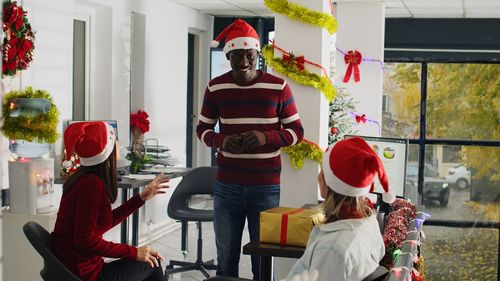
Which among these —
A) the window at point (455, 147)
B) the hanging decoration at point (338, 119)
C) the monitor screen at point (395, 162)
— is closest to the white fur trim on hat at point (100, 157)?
the monitor screen at point (395, 162)

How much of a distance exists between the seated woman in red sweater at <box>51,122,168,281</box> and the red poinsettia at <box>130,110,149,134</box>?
12.2 ft

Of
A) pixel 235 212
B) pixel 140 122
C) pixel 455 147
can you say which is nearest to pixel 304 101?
pixel 235 212

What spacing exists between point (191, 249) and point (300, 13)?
10.6ft

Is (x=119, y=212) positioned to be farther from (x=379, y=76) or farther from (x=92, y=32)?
(x=379, y=76)

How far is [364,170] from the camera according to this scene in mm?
2592

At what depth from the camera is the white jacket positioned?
8.04ft

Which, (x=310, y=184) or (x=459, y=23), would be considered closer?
(x=310, y=184)

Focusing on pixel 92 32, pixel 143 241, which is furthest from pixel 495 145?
pixel 92 32

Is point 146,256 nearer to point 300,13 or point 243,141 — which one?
point 243,141

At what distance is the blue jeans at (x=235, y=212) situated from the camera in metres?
3.89

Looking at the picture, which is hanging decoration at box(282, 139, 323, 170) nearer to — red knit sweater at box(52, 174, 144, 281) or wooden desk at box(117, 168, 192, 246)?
wooden desk at box(117, 168, 192, 246)

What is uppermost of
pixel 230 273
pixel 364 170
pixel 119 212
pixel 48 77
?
pixel 48 77

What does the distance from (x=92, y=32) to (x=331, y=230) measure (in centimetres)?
445

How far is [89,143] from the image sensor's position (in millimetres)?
3314
